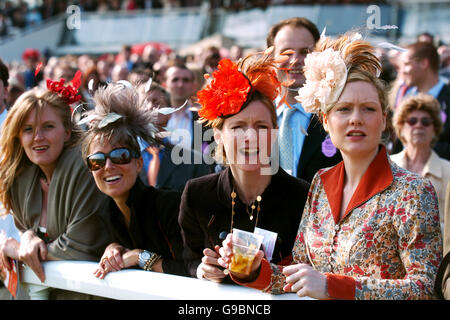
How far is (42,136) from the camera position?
4.02 meters

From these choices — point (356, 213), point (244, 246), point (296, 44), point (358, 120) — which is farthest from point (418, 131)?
point (244, 246)

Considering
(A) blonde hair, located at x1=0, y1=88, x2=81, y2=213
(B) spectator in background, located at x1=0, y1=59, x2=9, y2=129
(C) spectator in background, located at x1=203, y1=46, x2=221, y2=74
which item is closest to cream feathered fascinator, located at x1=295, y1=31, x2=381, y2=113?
(A) blonde hair, located at x1=0, y1=88, x2=81, y2=213

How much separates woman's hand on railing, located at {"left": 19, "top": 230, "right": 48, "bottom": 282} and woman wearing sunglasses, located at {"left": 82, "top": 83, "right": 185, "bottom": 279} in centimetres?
47

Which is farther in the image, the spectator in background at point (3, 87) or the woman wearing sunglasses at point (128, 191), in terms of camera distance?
the spectator in background at point (3, 87)

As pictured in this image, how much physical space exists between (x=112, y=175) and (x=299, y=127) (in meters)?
1.28

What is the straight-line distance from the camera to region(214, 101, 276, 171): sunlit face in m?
3.08

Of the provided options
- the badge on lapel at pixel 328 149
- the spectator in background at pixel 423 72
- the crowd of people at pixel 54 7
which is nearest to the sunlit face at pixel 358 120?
the badge on lapel at pixel 328 149

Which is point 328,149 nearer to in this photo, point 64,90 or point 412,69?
point 64,90

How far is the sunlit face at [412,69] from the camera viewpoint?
6.68 metres

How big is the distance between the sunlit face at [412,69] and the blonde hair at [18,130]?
414 centimetres

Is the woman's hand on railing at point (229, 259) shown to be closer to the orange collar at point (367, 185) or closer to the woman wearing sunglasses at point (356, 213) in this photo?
the woman wearing sunglasses at point (356, 213)

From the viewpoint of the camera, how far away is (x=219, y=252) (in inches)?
108
